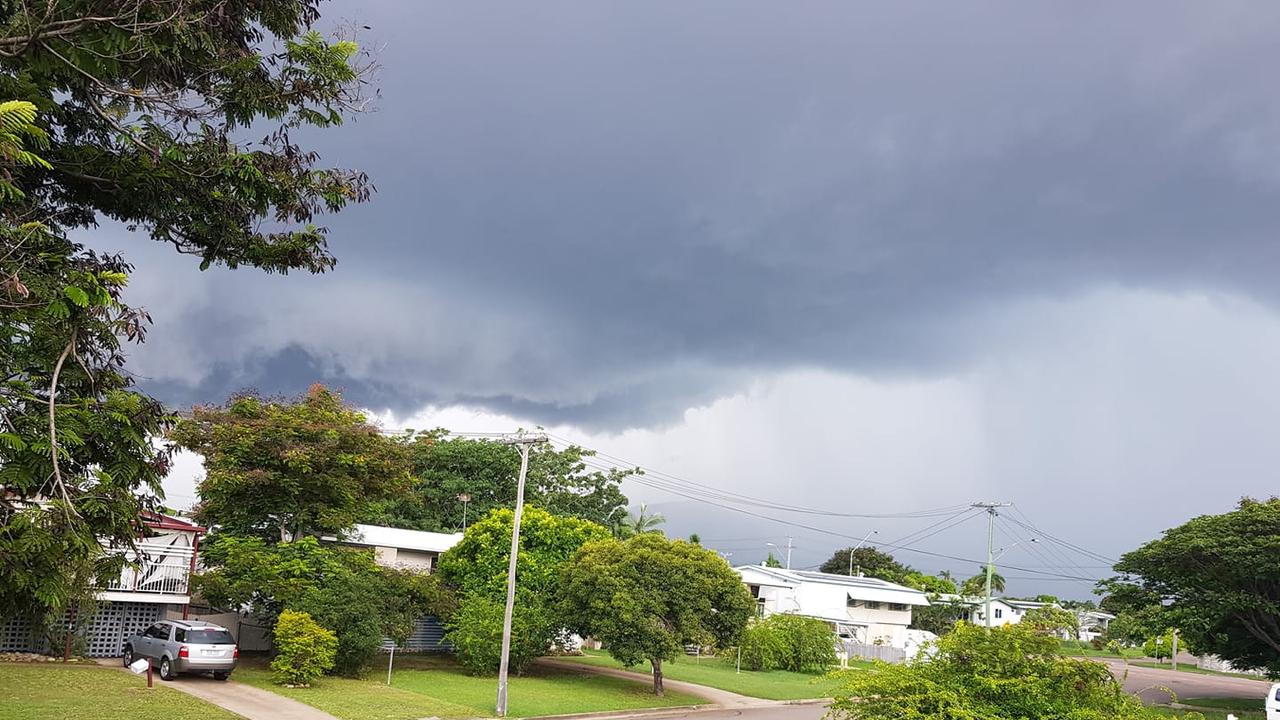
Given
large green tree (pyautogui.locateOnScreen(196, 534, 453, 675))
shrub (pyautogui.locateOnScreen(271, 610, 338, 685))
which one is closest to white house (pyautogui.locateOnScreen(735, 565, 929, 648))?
large green tree (pyautogui.locateOnScreen(196, 534, 453, 675))

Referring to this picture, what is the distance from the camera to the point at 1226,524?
35656 mm

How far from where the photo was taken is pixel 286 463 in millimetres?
27719

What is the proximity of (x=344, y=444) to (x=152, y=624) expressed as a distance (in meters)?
7.24

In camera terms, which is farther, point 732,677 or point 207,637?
point 732,677

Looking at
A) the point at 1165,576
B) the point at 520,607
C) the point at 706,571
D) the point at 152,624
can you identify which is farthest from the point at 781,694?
the point at 152,624

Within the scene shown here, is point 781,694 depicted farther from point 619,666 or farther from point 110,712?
point 110,712

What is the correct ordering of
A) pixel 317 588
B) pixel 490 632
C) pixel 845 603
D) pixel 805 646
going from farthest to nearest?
pixel 845 603, pixel 805 646, pixel 490 632, pixel 317 588

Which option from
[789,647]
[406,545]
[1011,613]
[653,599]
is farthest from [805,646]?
[1011,613]

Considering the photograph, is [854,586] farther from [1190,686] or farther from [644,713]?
[644,713]

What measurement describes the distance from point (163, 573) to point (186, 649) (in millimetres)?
4670

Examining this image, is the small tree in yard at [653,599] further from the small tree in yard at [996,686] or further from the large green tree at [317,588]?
the small tree in yard at [996,686]

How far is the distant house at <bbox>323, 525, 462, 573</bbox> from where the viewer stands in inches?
1455

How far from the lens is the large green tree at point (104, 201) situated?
7152 millimetres

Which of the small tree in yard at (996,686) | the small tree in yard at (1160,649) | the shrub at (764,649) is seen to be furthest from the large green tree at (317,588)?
the small tree in yard at (1160,649)
